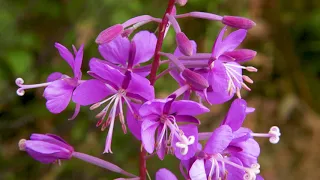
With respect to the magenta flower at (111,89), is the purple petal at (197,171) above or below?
below

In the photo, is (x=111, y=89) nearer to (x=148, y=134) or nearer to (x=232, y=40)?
(x=148, y=134)

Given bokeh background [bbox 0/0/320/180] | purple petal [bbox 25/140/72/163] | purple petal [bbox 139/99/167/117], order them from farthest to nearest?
bokeh background [bbox 0/0/320/180], purple petal [bbox 25/140/72/163], purple petal [bbox 139/99/167/117]

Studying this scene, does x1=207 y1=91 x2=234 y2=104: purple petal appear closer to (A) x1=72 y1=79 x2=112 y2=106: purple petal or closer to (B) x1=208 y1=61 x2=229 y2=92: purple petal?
(B) x1=208 y1=61 x2=229 y2=92: purple petal

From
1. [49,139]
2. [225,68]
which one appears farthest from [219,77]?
[49,139]

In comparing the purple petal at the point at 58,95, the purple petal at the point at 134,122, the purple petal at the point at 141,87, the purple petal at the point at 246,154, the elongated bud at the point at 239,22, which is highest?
the elongated bud at the point at 239,22

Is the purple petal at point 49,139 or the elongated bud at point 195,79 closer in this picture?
the elongated bud at point 195,79

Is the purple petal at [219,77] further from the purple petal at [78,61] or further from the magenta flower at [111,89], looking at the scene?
the purple petal at [78,61]

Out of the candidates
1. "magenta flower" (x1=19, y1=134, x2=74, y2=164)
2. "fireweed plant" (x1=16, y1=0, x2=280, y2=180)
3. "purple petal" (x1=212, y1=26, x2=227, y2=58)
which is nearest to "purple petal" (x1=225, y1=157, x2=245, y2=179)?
"fireweed plant" (x1=16, y1=0, x2=280, y2=180)

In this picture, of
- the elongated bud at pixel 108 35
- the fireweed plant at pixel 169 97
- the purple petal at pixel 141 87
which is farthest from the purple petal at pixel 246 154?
the elongated bud at pixel 108 35
